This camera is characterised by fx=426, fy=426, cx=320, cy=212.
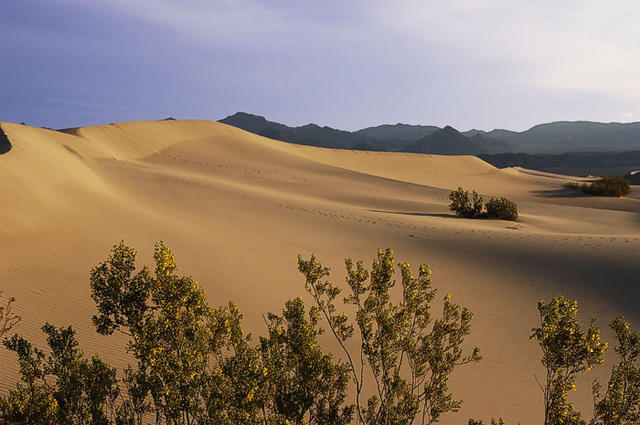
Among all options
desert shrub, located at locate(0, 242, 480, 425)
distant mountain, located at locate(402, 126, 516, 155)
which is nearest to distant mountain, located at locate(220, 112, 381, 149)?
distant mountain, located at locate(402, 126, 516, 155)

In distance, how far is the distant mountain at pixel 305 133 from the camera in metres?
128

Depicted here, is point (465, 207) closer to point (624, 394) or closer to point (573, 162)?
point (624, 394)

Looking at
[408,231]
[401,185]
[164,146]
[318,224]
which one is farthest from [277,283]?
[164,146]

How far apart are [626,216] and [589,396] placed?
806 inches

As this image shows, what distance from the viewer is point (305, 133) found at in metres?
155

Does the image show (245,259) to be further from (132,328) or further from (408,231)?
(132,328)

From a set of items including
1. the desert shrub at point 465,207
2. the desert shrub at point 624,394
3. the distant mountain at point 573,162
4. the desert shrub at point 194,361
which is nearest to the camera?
the desert shrub at point 194,361

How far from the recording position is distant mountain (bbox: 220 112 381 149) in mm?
127750

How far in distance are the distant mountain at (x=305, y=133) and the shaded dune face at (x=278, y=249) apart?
352 feet

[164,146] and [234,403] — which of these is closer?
[234,403]

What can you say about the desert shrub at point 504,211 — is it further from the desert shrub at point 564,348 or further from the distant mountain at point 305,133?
the distant mountain at point 305,133

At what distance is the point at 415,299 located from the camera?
3406 millimetres

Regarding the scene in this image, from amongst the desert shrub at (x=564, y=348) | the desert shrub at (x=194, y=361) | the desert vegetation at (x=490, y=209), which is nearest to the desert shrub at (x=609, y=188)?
the desert vegetation at (x=490, y=209)

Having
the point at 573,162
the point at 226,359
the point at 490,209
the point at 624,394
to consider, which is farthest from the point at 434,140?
the point at 226,359
